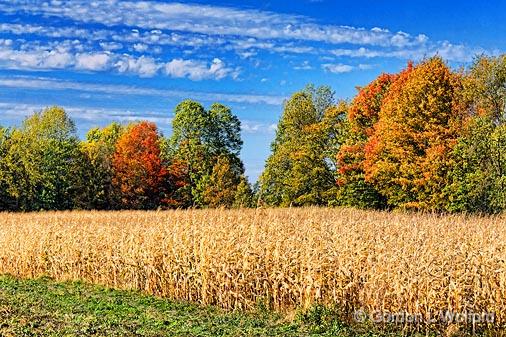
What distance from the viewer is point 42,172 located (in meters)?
Answer: 53.2

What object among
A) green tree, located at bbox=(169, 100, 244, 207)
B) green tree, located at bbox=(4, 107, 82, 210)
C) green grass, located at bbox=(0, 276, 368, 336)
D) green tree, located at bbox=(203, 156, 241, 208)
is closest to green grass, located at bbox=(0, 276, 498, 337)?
green grass, located at bbox=(0, 276, 368, 336)

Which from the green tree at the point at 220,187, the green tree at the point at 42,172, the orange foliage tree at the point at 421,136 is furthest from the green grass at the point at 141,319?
the green tree at the point at 42,172

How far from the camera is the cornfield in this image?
1116cm

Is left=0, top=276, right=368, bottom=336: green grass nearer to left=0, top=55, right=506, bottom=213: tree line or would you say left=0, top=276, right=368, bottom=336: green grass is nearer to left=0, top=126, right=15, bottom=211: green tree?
left=0, top=55, right=506, bottom=213: tree line

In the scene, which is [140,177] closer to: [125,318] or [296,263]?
[296,263]

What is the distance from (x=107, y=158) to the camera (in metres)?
55.6

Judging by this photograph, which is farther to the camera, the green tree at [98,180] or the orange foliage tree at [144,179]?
the green tree at [98,180]

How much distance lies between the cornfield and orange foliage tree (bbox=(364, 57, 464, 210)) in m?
18.4

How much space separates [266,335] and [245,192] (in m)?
34.5

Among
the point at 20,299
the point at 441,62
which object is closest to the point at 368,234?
the point at 20,299

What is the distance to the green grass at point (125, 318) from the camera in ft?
34.3

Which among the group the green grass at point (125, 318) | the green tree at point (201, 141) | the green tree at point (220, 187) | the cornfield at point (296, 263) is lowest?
the green grass at point (125, 318)

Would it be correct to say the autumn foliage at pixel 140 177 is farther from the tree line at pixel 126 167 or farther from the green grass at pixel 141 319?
the green grass at pixel 141 319

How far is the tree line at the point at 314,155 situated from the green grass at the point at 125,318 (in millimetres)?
15274
